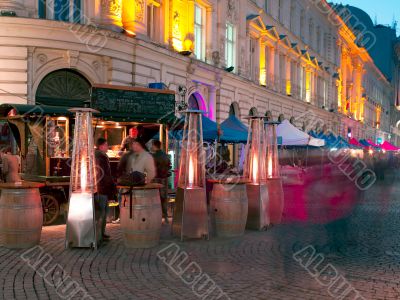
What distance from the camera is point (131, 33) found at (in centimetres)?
1805

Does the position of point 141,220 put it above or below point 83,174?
below

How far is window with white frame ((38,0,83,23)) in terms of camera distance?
53.0ft

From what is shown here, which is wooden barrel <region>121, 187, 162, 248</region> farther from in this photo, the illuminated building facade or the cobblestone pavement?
the illuminated building facade

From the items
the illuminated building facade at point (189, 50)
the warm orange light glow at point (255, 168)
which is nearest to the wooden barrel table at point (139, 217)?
the warm orange light glow at point (255, 168)

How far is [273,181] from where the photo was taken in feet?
40.4

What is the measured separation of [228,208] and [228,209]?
3cm

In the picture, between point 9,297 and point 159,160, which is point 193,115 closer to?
point 159,160

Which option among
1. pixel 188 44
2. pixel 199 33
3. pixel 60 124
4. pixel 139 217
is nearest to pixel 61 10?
pixel 60 124

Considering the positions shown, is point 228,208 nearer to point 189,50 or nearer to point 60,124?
point 60,124

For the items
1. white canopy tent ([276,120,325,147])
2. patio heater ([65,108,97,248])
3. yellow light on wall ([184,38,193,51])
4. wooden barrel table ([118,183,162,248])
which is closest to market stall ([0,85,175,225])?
patio heater ([65,108,97,248])

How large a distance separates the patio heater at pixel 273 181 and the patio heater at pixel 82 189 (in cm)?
462

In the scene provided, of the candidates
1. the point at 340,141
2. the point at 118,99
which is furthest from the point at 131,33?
the point at 340,141

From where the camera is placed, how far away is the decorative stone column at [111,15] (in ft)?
56.7

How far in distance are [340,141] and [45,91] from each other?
66.9 feet
